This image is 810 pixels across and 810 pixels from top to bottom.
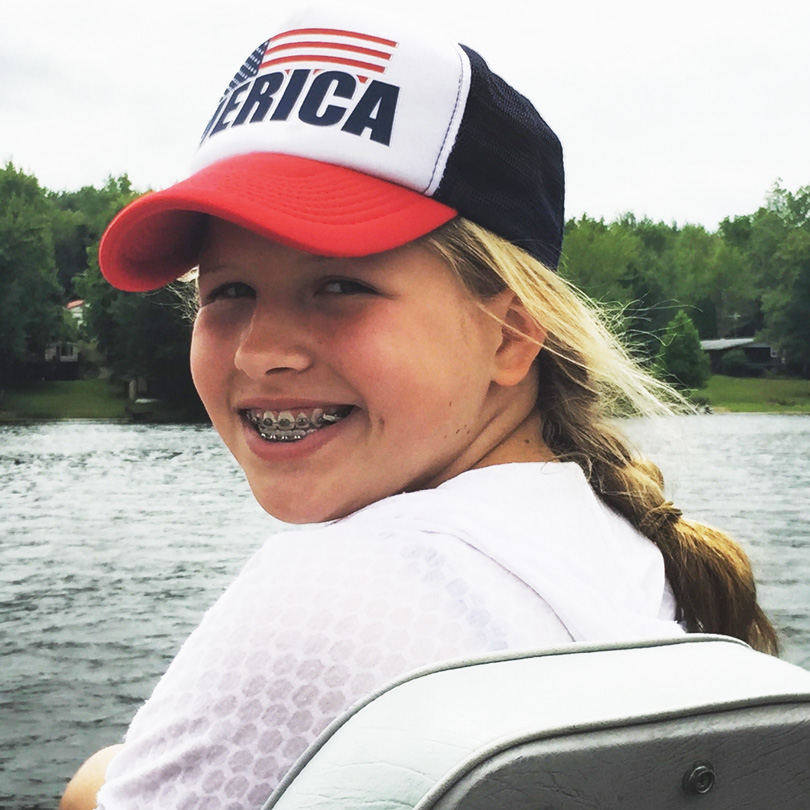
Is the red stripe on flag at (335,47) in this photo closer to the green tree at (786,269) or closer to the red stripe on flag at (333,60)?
the red stripe on flag at (333,60)

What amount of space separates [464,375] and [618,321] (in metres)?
0.82

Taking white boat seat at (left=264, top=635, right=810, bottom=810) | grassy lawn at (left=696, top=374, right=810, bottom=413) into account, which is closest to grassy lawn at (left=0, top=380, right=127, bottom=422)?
grassy lawn at (left=696, top=374, right=810, bottom=413)

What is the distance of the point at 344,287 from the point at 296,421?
0.55 feet

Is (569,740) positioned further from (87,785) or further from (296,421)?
(87,785)

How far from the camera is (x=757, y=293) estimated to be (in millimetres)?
72938

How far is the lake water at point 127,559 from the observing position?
7.15 m

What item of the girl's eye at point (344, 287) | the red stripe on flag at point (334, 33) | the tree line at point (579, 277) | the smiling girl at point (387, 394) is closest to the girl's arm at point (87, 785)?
the smiling girl at point (387, 394)

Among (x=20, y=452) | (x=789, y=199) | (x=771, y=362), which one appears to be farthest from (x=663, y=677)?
(x=789, y=199)

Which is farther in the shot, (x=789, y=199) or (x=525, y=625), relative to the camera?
(x=789, y=199)

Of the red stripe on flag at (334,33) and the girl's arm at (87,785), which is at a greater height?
the red stripe on flag at (334,33)

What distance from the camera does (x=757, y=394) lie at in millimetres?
60344

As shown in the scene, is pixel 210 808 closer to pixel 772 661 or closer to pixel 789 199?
pixel 772 661

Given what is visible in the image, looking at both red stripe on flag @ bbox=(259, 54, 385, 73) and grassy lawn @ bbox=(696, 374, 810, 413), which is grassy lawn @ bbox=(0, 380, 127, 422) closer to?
grassy lawn @ bbox=(696, 374, 810, 413)

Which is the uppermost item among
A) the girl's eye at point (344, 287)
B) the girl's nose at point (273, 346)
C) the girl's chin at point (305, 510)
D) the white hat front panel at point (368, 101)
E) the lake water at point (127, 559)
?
the white hat front panel at point (368, 101)
